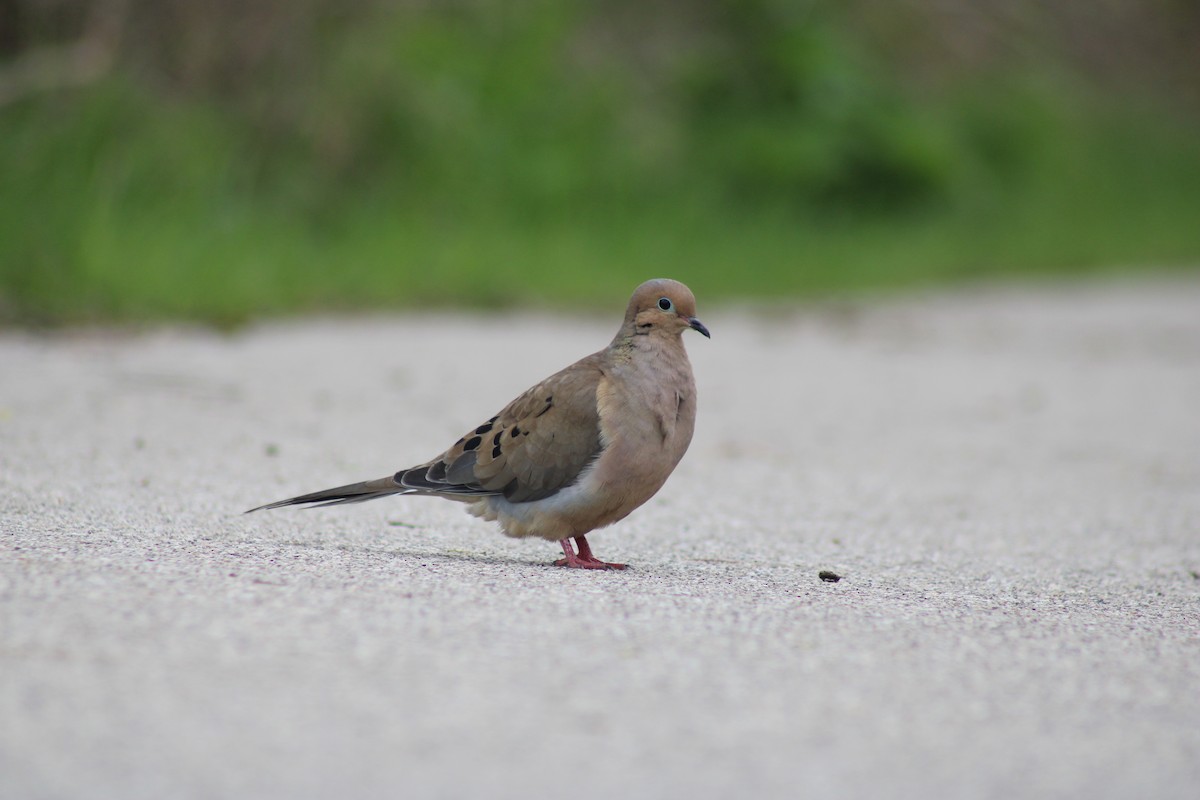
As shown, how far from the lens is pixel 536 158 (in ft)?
44.3

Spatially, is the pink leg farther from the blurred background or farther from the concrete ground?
the blurred background

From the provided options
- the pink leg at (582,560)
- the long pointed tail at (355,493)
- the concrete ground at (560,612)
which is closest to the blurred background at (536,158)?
the concrete ground at (560,612)

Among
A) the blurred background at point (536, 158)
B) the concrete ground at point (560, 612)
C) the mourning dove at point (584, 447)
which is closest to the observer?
the concrete ground at point (560, 612)

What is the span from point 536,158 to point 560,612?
10.7 meters

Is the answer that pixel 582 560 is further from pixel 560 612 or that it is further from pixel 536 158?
pixel 536 158

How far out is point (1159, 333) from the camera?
11.7 metres

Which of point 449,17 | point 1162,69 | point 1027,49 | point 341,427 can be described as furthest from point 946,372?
point 1162,69

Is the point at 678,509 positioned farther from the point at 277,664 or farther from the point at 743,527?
the point at 277,664

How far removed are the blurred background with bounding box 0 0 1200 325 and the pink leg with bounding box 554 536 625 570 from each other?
15.0ft

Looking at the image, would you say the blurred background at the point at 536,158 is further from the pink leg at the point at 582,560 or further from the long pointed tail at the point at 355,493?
the pink leg at the point at 582,560

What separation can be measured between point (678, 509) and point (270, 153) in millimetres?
7417

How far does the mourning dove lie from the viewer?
3.92 metres

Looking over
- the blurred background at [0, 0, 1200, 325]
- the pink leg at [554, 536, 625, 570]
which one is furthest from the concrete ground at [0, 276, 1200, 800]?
the blurred background at [0, 0, 1200, 325]

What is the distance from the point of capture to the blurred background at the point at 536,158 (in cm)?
933
